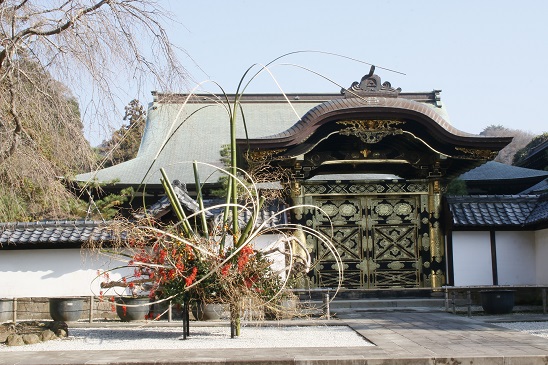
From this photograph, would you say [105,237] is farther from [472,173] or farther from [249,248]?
[472,173]

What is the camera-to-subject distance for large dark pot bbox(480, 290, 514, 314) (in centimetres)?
1321

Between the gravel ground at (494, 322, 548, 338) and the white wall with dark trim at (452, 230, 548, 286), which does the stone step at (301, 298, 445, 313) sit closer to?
the white wall with dark trim at (452, 230, 548, 286)

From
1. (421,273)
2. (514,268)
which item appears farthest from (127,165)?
(514,268)

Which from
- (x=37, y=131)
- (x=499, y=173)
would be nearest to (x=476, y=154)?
(x=499, y=173)

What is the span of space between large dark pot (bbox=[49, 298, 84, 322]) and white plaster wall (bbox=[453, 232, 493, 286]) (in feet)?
27.2

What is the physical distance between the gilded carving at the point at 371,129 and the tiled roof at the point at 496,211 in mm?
2321

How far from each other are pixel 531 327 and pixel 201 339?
5.29 m

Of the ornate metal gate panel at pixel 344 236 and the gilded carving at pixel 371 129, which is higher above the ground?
the gilded carving at pixel 371 129

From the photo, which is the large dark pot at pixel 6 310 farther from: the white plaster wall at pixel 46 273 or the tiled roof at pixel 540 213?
the tiled roof at pixel 540 213

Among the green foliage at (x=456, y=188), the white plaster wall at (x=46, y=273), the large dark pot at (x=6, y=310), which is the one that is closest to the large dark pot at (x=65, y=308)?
the large dark pot at (x=6, y=310)

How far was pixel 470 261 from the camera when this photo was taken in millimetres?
15836

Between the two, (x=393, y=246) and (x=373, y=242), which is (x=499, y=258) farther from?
(x=373, y=242)

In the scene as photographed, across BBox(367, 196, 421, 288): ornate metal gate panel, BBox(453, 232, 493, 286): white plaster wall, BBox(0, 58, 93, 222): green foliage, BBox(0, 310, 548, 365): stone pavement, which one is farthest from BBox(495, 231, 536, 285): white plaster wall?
BBox(0, 58, 93, 222): green foliage

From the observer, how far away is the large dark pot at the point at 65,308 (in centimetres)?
1325
